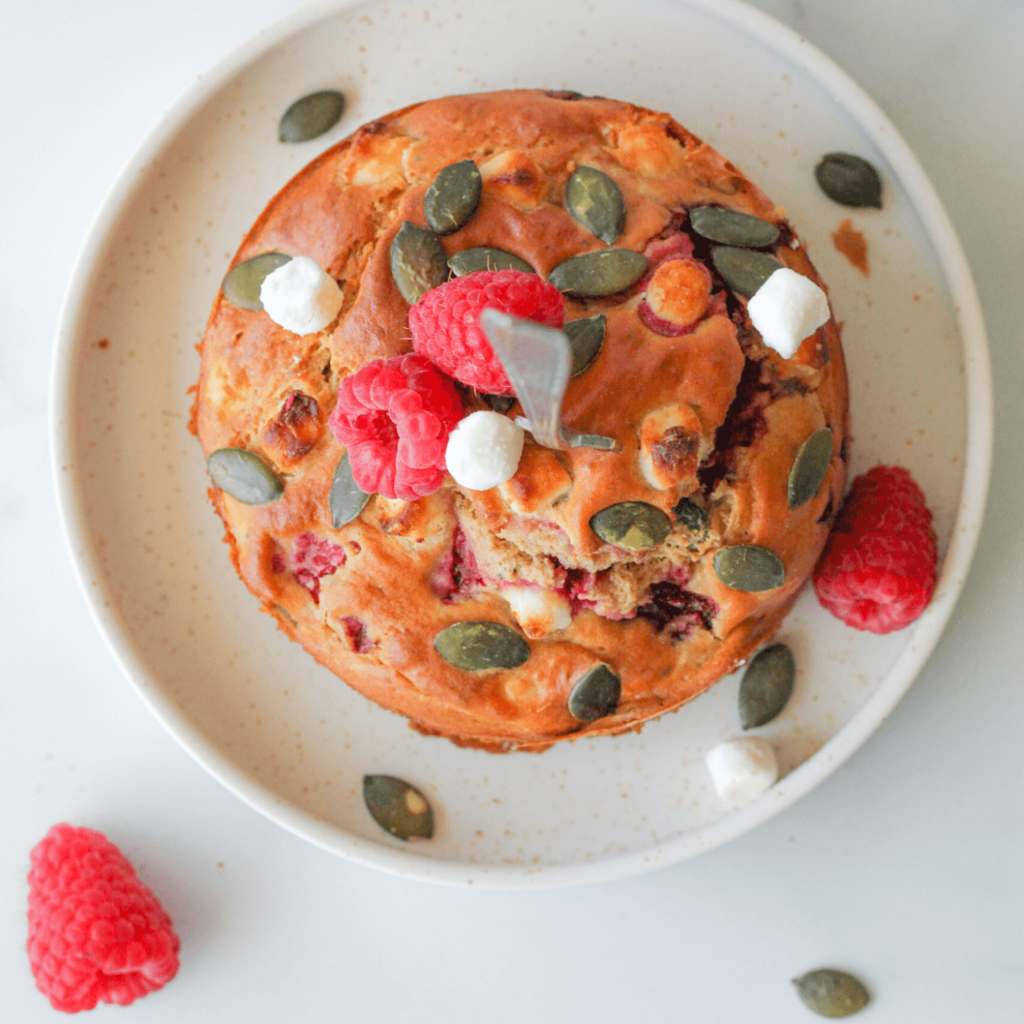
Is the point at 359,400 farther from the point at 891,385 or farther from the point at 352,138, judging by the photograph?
the point at 891,385

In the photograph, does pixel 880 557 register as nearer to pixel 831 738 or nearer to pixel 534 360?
pixel 831 738

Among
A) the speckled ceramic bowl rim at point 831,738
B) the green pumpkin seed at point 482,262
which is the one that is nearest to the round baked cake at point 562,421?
the green pumpkin seed at point 482,262

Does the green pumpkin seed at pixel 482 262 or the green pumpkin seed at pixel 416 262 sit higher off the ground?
the green pumpkin seed at pixel 482 262

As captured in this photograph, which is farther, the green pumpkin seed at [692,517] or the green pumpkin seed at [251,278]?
the green pumpkin seed at [251,278]

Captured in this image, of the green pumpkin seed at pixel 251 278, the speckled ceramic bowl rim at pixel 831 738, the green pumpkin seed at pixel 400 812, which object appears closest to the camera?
A: the green pumpkin seed at pixel 251 278

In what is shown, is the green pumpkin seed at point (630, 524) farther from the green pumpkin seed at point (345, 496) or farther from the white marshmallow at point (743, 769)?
the white marshmallow at point (743, 769)

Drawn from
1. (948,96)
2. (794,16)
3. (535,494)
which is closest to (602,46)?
(794,16)

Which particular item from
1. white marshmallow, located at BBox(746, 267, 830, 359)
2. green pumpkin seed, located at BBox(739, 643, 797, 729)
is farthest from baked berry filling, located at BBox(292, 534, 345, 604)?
green pumpkin seed, located at BBox(739, 643, 797, 729)

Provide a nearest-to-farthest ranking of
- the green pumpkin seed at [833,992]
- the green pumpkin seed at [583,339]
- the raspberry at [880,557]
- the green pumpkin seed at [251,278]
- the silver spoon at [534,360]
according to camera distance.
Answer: the silver spoon at [534,360] < the green pumpkin seed at [583,339] < the green pumpkin seed at [251,278] < the raspberry at [880,557] < the green pumpkin seed at [833,992]

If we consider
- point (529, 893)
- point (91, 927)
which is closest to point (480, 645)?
point (529, 893)
